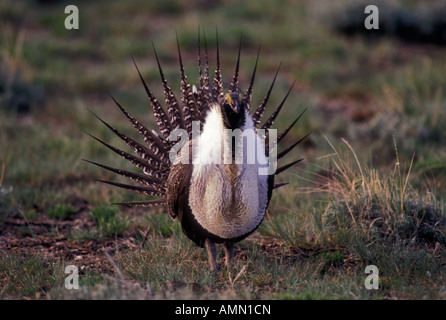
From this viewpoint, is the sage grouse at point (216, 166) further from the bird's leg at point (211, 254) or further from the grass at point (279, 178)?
the grass at point (279, 178)

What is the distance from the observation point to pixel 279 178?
5211 millimetres

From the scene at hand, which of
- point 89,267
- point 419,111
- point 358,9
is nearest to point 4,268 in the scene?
point 89,267

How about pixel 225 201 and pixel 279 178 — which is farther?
pixel 279 178

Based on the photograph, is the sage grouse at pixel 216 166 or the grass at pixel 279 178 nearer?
the sage grouse at pixel 216 166

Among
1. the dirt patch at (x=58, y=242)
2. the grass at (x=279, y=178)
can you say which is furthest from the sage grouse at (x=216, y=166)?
the dirt patch at (x=58, y=242)

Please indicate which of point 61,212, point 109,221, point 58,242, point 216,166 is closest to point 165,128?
point 216,166

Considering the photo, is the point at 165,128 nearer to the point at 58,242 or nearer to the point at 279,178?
the point at 58,242

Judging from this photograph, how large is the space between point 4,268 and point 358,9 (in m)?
6.89

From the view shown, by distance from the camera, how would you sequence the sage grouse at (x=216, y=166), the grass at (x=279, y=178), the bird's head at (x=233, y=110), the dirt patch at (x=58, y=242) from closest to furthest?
the bird's head at (x=233, y=110), the sage grouse at (x=216, y=166), the grass at (x=279, y=178), the dirt patch at (x=58, y=242)

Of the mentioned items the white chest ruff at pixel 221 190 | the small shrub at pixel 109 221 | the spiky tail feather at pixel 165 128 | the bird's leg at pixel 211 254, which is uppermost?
the spiky tail feather at pixel 165 128

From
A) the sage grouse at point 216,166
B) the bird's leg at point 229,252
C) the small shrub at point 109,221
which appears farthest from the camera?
the small shrub at point 109,221

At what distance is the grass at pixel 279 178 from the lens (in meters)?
3.53

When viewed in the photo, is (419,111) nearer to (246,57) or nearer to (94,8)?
(246,57)

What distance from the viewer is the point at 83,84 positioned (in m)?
7.60
